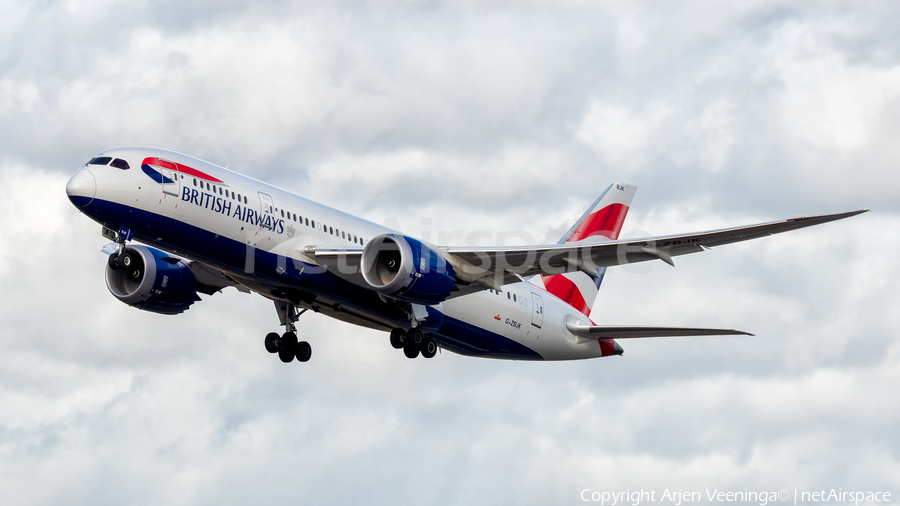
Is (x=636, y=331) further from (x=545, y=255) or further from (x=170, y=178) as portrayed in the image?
(x=170, y=178)

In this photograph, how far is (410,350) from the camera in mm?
40125

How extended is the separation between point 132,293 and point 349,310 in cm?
890

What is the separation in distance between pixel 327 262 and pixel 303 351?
7.29 metres

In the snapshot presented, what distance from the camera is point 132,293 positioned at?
140 ft

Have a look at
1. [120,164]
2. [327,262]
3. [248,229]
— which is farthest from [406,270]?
[120,164]

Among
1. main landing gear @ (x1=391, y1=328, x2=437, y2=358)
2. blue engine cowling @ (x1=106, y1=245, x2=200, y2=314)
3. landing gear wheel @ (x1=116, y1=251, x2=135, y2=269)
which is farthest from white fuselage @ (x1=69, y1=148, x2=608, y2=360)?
blue engine cowling @ (x1=106, y1=245, x2=200, y2=314)

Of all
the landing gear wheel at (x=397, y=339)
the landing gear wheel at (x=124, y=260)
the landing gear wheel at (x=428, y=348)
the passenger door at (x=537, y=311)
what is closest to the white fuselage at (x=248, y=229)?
the landing gear wheel at (x=397, y=339)

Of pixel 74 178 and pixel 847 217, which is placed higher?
pixel 74 178

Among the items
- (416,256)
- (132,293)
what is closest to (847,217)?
(416,256)

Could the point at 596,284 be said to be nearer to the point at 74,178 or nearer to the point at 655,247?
the point at 655,247

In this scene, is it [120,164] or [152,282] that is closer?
[120,164]

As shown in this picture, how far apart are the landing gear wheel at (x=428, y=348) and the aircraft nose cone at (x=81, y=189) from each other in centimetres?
1334

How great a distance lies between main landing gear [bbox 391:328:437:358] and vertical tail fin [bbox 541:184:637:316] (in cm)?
1040

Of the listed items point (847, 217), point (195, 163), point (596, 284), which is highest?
point (596, 284)
